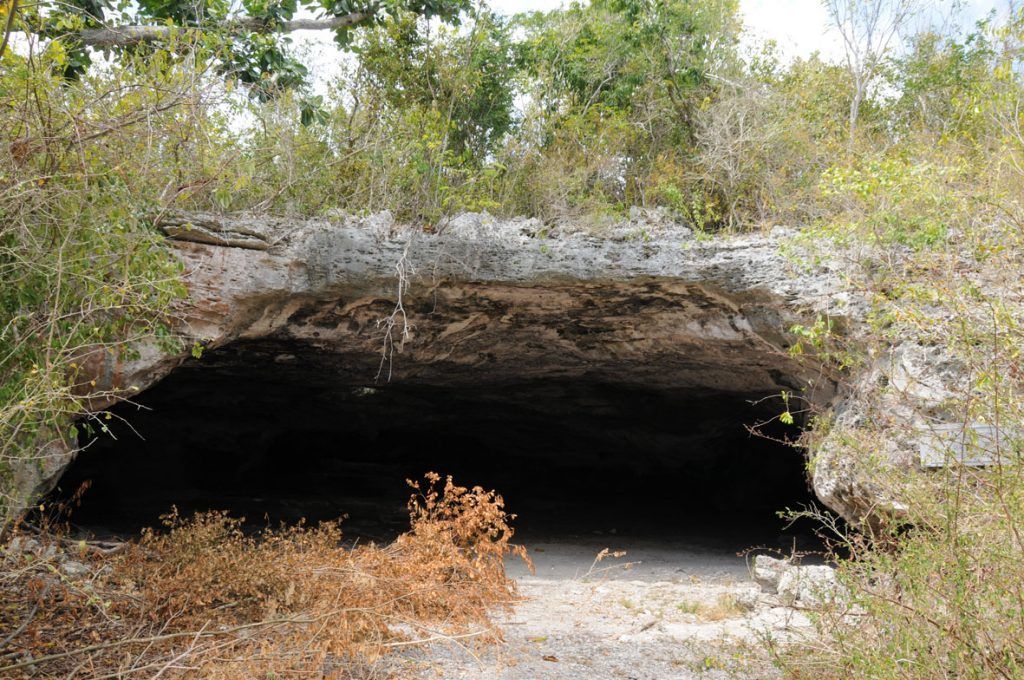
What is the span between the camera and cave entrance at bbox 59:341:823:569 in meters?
8.06

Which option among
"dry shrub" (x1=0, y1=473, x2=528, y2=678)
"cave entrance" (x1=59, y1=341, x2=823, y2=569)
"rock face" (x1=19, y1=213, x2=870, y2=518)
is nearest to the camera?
"dry shrub" (x1=0, y1=473, x2=528, y2=678)

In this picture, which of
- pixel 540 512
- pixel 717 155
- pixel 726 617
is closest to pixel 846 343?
pixel 726 617

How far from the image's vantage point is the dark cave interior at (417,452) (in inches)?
317

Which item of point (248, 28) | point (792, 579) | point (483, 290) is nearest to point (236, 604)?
point (483, 290)

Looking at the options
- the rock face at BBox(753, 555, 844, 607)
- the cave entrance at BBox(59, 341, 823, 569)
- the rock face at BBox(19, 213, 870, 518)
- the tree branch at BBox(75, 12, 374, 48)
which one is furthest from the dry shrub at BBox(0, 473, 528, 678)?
the tree branch at BBox(75, 12, 374, 48)

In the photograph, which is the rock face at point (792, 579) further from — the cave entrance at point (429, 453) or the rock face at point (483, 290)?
the cave entrance at point (429, 453)

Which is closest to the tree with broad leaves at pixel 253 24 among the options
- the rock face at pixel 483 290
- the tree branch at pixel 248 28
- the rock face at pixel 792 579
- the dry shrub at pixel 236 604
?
the tree branch at pixel 248 28

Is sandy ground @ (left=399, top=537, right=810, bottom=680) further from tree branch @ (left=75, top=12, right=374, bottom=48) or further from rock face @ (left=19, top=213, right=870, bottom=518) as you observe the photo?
tree branch @ (left=75, top=12, right=374, bottom=48)

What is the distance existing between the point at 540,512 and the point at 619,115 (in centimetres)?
557

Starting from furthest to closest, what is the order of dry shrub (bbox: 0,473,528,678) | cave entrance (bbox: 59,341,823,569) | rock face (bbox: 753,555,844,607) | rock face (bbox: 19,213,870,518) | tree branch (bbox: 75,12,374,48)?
cave entrance (bbox: 59,341,823,569), tree branch (bbox: 75,12,374,48), rock face (bbox: 19,213,870,518), rock face (bbox: 753,555,844,607), dry shrub (bbox: 0,473,528,678)

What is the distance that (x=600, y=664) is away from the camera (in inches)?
135

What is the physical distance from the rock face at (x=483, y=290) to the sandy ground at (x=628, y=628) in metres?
1.17

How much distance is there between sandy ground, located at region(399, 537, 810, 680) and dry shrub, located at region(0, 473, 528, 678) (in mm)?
165

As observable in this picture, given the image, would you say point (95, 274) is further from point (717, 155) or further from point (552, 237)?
point (717, 155)
